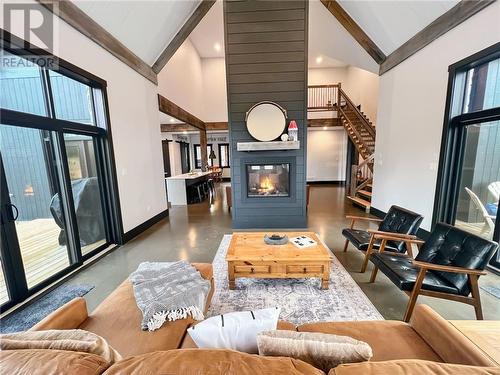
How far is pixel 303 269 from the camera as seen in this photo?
7.79 feet

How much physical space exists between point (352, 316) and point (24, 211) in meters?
3.58

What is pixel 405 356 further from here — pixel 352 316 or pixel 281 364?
pixel 352 316

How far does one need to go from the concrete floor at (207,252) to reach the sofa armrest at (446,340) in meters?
0.88

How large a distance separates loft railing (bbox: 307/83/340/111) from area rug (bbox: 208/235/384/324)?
8.42 m

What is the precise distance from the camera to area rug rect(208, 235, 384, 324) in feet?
6.75

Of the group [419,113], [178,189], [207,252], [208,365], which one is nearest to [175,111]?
[178,189]

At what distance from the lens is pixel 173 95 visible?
6551 millimetres

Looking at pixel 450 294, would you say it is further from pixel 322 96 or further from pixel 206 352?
pixel 322 96

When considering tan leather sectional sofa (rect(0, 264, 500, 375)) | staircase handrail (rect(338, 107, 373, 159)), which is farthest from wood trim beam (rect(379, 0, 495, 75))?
tan leather sectional sofa (rect(0, 264, 500, 375))

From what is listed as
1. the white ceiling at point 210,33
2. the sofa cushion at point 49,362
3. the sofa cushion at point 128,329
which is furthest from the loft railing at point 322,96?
the sofa cushion at point 49,362

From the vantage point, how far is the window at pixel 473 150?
282cm

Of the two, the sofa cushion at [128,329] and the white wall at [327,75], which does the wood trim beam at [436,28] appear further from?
the white wall at [327,75]

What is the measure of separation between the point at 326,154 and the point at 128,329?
10.6 meters

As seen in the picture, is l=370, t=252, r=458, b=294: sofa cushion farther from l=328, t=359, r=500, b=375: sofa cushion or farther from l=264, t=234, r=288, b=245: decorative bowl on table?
l=328, t=359, r=500, b=375: sofa cushion
